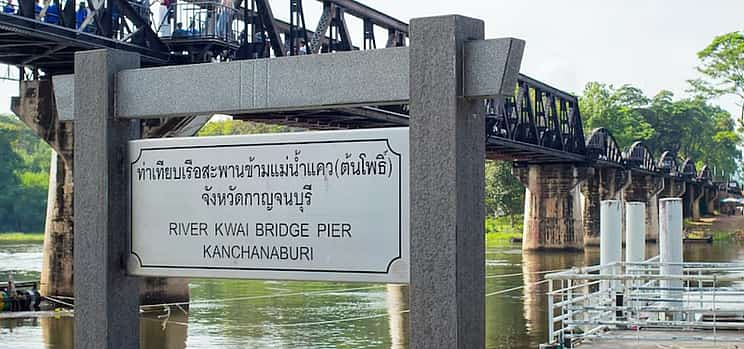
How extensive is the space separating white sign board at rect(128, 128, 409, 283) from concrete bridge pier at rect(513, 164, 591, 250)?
220 ft

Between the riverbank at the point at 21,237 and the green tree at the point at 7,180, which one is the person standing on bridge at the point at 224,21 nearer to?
the riverbank at the point at 21,237

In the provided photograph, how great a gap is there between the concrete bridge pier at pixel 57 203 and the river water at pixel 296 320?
3.56 ft

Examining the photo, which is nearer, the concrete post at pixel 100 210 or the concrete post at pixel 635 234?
the concrete post at pixel 100 210

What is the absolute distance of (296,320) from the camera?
3045 cm

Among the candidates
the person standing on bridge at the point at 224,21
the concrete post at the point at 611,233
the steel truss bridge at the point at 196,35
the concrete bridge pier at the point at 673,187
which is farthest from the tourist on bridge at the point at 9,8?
the concrete bridge pier at the point at 673,187

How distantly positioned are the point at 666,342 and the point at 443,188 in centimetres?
835

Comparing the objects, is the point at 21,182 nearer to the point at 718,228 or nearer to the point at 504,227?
the point at 504,227

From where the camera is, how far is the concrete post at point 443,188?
6430 mm

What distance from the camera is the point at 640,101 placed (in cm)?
13175

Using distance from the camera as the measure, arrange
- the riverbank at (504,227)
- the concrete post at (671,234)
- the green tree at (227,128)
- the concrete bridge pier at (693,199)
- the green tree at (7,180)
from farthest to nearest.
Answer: the green tree at (227,128) < the concrete bridge pier at (693,199) < the green tree at (7,180) < the riverbank at (504,227) < the concrete post at (671,234)

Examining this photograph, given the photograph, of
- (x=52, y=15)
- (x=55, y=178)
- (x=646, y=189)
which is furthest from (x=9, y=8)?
(x=646, y=189)

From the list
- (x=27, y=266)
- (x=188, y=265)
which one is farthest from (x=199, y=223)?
(x=27, y=266)

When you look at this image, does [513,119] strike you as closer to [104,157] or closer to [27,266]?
[27,266]

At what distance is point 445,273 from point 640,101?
12952 centimetres
